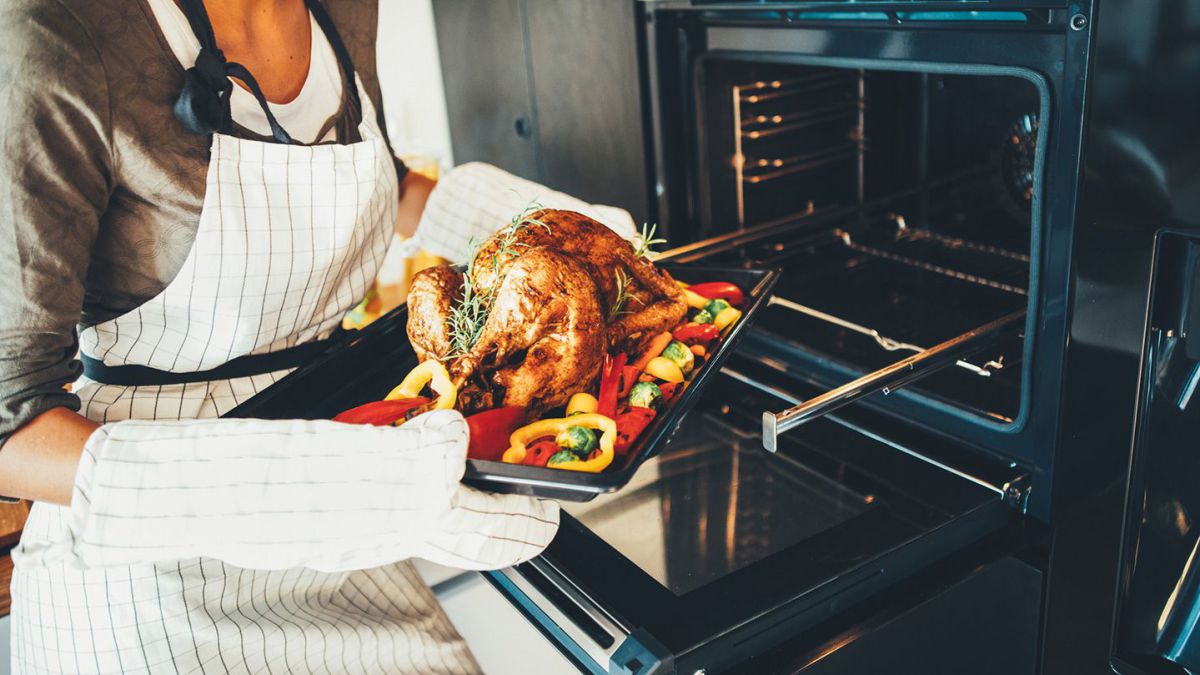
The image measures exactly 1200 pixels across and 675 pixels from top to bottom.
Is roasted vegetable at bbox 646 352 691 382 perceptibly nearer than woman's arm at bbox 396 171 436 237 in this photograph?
Yes

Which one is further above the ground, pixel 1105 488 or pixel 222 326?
pixel 222 326

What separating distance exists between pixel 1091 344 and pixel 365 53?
99 cm

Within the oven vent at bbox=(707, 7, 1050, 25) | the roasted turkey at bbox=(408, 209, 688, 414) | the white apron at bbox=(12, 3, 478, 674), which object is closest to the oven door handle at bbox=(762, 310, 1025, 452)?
the roasted turkey at bbox=(408, 209, 688, 414)

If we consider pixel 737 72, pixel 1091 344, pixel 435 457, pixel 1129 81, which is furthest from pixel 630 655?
pixel 737 72

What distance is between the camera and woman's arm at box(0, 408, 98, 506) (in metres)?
0.90

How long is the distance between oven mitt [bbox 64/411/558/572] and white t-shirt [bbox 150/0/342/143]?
0.45 m

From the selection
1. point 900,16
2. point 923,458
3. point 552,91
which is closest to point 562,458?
point 923,458

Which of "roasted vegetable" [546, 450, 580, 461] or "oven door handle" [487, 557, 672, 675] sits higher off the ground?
"roasted vegetable" [546, 450, 580, 461]

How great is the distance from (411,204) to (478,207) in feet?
0.59

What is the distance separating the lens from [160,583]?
1.08 meters

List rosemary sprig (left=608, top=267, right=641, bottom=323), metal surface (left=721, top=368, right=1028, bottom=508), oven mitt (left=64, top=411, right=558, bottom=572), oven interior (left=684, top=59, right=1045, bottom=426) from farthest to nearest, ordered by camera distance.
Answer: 1. oven interior (left=684, top=59, right=1045, bottom=426)
2. rosemary sprig (left=608, top=267, right=641, bottom=323)
3. metal surface (left=721, top=368, right=1028, bottom=508)
4. oven mitt (left=64, top=411, right=558, bottom=572)

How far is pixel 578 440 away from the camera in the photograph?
0.88m

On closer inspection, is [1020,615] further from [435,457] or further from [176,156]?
[176,156]

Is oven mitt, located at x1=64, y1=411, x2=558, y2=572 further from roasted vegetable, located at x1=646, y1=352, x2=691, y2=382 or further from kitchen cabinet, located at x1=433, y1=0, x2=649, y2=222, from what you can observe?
kitchen cabinet, located at x1=433, y1=0, x2=649, y2=222
